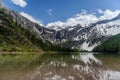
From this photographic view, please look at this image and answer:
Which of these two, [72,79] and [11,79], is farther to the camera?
[72,79]

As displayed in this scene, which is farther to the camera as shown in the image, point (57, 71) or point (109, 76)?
point (57, 71)

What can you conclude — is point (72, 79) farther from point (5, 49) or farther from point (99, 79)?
point (5, 49)

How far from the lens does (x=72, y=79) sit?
29.9 metres

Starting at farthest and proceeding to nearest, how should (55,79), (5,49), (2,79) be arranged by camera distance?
(5,49)
(55,79)
(2,79)

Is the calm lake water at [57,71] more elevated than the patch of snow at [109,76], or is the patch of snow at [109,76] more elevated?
the calm lake water at [57,71]

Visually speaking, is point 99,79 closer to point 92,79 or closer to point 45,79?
point 92,79

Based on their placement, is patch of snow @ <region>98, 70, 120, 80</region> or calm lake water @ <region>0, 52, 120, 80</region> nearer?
calm lake water @ <region>0, 52, 120, 80</region>

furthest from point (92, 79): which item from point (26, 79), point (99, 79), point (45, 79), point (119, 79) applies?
point (26, 79)

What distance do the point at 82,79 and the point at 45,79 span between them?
15.6 ft

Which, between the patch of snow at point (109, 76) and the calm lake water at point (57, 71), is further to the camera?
the patch of snow at point (109, 76)

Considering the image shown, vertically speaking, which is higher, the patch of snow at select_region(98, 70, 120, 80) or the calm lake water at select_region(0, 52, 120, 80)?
the calm lake water at select_region(0, 52, 120, 80)

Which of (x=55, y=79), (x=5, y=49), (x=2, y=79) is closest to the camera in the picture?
(x=2, y=79)

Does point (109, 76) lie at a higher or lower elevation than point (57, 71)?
lower

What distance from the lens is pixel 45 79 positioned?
29.0 m
